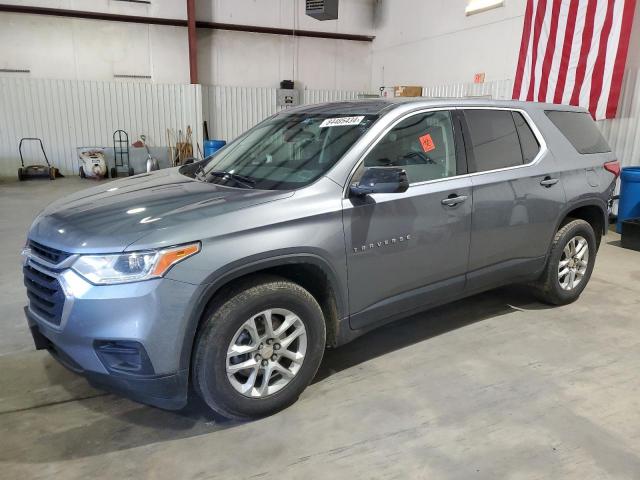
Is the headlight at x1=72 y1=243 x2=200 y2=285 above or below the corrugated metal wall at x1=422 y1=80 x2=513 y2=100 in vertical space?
below

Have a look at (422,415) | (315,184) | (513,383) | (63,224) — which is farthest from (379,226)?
(63,224)

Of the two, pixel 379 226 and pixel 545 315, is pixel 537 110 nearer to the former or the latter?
pixel 545 315

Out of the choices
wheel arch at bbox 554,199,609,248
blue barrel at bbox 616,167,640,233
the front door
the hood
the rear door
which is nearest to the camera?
the hood

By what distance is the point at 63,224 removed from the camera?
240 cm

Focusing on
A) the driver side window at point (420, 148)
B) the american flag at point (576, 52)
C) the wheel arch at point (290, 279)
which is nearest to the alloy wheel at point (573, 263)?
the driver side window at point (420, 148)

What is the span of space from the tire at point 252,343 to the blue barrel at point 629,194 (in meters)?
5.87

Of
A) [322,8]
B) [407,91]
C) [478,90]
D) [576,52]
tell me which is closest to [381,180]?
[576,52]

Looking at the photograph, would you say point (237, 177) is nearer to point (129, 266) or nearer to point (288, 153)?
point (288, 153)

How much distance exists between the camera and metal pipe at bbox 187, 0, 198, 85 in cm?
1227

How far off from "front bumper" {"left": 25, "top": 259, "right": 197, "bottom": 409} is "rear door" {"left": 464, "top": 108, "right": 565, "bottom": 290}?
1.93 meters

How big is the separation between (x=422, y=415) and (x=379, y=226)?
1004mm

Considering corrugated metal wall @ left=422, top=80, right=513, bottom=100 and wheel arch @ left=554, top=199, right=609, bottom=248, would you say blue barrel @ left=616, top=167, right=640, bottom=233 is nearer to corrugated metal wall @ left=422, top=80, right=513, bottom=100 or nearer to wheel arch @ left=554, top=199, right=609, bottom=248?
wheel arch @ left=554, top=199, right=609, bottom=248

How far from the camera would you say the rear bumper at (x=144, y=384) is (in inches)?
85.7

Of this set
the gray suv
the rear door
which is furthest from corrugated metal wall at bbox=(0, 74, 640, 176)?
the gray suv
